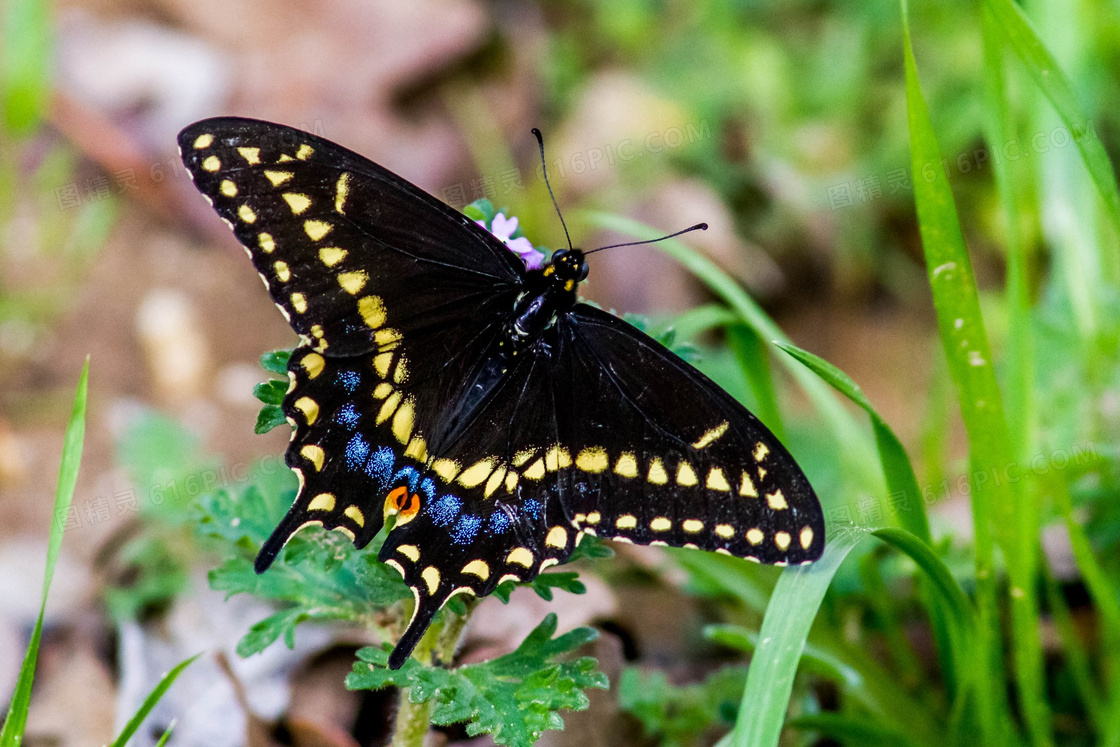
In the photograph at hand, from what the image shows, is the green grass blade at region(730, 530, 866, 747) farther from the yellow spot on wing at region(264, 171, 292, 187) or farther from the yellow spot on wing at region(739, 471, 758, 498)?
the yellow spot on wing at region(264, 171, 292, 187)

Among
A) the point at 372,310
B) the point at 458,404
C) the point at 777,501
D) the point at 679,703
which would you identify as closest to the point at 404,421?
the point at 458,404

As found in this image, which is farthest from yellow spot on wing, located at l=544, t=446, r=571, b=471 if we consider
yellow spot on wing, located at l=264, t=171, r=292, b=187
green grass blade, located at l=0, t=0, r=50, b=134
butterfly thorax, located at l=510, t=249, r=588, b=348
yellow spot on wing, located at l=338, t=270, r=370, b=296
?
green grass blade, located at l=0, t=0, r=50, b=134

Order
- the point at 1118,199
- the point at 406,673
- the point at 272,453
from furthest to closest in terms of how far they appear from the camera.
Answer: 1. the point at 272,453
2. the point at 1118,199
3. the point at 406,673

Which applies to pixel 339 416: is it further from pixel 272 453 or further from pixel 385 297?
pixel 272 453

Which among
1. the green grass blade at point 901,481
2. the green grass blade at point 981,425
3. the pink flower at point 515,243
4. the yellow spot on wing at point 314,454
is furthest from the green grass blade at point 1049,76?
the yellow spot on wing at point 314,454

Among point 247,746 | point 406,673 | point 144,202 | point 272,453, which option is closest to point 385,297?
point 406,673

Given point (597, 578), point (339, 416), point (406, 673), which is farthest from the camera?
point (597, 578)

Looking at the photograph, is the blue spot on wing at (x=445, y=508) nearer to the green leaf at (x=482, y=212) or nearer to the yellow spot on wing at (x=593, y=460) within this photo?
the yellow spot on wing at (x=593, y=460)
